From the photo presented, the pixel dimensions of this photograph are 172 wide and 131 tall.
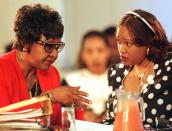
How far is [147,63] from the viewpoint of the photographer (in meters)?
1.97

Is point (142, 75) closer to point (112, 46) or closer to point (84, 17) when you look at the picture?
point (112, 46)

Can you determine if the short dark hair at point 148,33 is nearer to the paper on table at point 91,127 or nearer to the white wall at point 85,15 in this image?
the paper on table at point 91,127

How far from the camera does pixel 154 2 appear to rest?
4.18 metres

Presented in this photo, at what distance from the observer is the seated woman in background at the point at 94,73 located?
314 cm

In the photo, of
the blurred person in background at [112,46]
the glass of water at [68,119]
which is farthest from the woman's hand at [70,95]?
A: the blurred person in background at [112,46]

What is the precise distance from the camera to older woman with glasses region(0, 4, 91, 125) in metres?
1.70

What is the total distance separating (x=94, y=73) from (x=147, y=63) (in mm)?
1350

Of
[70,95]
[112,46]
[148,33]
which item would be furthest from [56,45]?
[112,46]

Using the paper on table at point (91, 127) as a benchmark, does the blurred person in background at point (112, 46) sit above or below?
above

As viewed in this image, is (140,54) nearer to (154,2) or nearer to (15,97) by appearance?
(15,97)

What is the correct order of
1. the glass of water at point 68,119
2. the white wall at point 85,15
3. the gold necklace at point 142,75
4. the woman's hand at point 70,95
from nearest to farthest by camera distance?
the woman's hand at point 70,95 → the glass of water at point 68,119 → the gold necklace at point 142,75 → the white wall at point 85,15

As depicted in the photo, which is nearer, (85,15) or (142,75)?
(142,75)

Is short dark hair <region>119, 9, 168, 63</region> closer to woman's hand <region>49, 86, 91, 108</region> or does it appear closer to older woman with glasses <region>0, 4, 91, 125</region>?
older woman with glasses <region>0, 4, 91, 125</region>

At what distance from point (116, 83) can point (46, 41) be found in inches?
19.2
